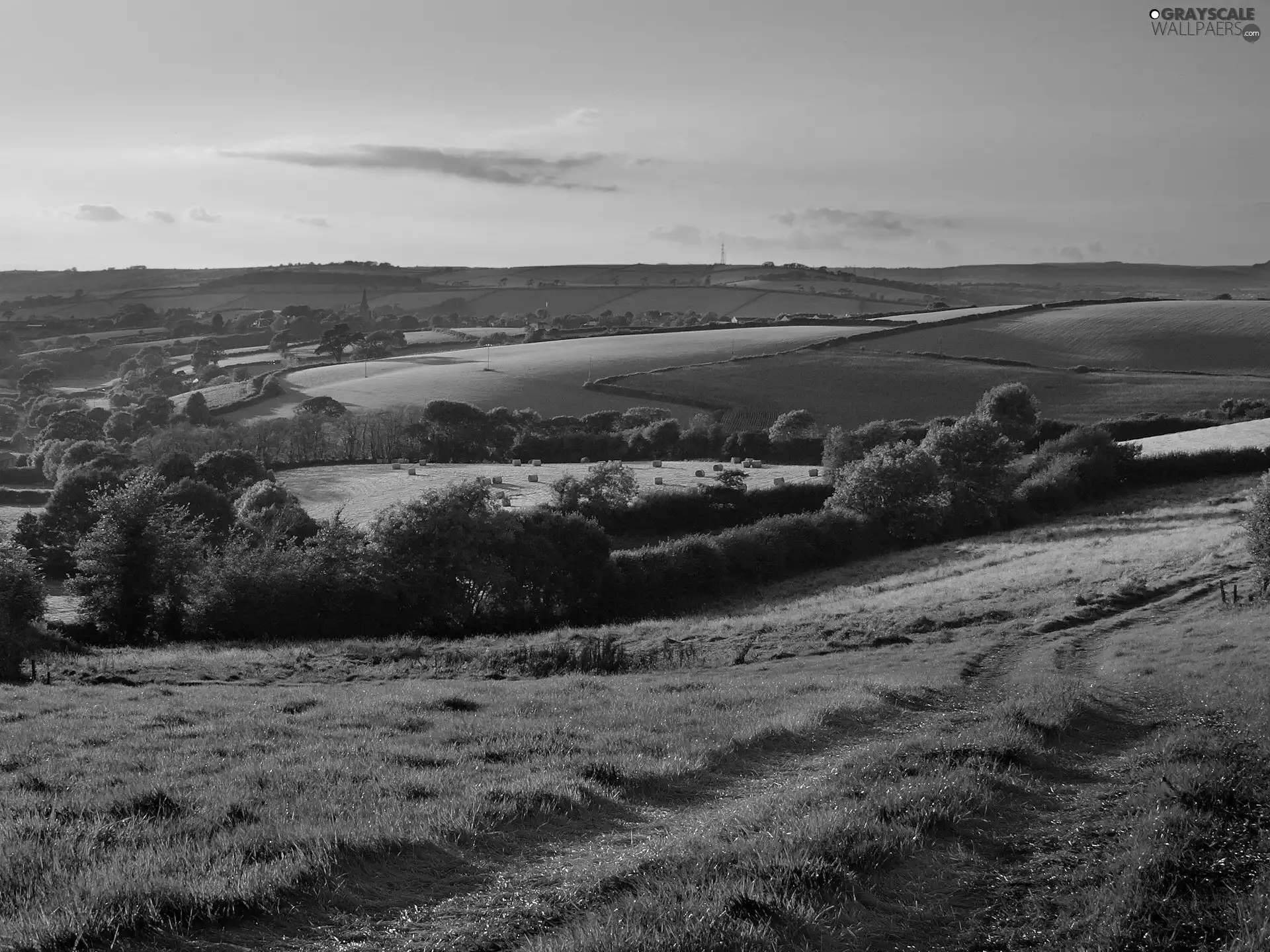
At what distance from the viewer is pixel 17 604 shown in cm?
3375

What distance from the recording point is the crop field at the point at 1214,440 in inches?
2849

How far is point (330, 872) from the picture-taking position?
8.48m

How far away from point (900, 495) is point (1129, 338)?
85.5m

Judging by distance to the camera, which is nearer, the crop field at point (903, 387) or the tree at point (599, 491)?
the tree at point (599, 491)

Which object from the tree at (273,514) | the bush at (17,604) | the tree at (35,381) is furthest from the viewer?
the tree at (35,381)

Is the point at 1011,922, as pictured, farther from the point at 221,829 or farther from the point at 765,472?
the point at 765,472

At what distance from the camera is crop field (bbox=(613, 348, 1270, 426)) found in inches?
3959

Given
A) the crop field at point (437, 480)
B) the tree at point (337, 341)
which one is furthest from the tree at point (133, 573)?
the tree at point (337, 341)

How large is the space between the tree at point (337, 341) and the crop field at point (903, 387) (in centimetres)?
6140

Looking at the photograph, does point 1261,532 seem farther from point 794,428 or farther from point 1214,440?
point 794,428

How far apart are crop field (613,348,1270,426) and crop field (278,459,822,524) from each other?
24588 millimetres

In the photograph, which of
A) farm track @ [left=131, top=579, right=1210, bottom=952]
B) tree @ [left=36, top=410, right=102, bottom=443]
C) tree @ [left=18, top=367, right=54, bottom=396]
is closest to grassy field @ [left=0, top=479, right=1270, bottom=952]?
farm track @ [left=131, top=579, right=1210, bottom=952]

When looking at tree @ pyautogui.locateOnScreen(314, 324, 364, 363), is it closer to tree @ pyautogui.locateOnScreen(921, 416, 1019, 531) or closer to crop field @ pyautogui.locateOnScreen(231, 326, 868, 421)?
crop field @ pyautogui.locateOnScreen(231, 326, 868, 421)

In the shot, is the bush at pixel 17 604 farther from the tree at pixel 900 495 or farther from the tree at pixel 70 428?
the tree at pixel 70 428
